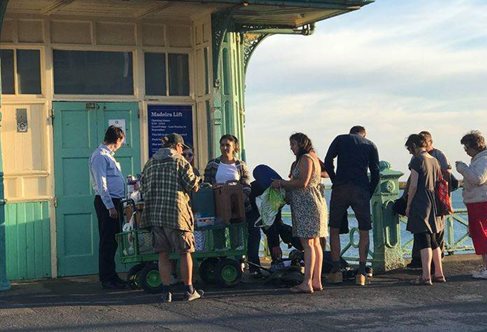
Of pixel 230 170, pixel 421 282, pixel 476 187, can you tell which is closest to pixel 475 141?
pixel 476 187

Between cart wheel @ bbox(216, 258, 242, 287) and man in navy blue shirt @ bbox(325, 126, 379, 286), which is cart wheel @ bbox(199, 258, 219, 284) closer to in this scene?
cart wheel @ bbox(216, 258, 242, 287)

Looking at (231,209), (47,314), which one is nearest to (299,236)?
(231,209)

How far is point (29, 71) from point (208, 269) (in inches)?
134

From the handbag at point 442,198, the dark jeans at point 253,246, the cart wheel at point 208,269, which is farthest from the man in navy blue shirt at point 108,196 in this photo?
the handbag at point 442,198

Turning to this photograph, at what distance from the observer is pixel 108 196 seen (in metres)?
10.5

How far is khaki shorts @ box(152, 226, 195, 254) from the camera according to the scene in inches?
373

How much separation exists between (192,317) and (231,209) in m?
1.96

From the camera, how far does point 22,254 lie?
1141cm

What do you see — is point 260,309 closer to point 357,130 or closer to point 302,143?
point 302,143

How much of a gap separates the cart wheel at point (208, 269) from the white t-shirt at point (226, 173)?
3.09ft

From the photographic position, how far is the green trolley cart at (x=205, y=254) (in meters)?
10.2

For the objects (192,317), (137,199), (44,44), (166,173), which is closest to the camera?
(192,317)

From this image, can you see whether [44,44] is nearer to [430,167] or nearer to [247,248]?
[247,248]

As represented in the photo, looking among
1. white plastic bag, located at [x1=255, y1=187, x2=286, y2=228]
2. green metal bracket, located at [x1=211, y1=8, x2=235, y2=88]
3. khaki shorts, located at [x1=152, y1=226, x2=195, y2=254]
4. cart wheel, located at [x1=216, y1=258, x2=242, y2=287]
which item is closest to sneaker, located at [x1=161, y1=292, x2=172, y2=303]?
khaki shorts, located at [x1=152, y1=226, x2=195, y2=254]
